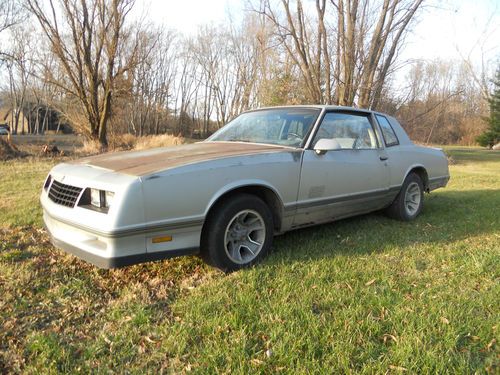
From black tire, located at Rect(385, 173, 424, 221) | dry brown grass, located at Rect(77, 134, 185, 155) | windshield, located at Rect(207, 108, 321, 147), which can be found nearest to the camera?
windshield, located at Rect(207, 108, 321, 147)

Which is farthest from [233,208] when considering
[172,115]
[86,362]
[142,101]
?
[172,115]

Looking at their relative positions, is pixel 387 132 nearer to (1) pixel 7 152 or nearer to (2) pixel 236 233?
(2) pixel 236 233

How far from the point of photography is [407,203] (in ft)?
16.9

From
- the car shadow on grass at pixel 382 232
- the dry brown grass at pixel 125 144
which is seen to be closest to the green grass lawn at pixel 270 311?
the car shadow on grass at pixel 382 232

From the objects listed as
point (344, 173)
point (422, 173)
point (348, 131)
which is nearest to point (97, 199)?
point (344, 173)

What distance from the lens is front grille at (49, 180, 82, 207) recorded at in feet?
9.30

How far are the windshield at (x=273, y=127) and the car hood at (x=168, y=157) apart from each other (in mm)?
214

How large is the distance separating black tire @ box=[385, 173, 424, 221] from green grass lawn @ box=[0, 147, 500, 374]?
0.89 m

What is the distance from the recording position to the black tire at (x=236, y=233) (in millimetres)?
2992

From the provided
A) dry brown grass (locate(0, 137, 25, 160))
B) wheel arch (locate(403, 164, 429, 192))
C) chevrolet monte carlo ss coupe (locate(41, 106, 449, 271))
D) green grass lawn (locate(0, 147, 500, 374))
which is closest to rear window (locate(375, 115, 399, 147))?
chevrolet monte carlo ss coupe (locate(41, 106, 449, 271))

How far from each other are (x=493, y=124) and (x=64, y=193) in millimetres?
39858

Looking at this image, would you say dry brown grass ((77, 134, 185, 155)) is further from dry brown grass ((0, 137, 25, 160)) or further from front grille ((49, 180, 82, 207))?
front grille ((49, 180, 82, 207))

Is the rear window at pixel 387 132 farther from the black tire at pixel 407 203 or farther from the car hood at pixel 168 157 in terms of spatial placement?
the car hood at pixel 168 157

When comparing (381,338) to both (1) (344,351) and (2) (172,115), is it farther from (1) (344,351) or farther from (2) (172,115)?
(2) (172,115)
